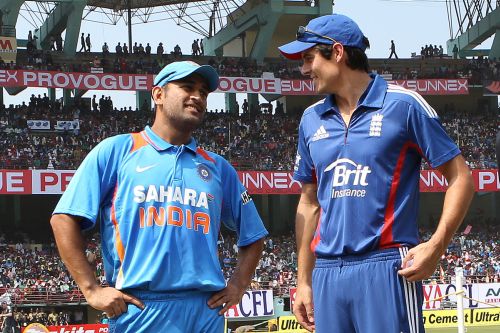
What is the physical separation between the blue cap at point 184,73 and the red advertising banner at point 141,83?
117 ft

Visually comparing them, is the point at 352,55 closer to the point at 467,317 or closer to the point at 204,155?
the point at 204,155

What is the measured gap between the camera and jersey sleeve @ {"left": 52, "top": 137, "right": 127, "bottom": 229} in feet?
16.0

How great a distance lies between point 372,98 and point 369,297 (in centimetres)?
99

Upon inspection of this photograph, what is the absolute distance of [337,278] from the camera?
15.9ft

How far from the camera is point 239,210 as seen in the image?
211 inches

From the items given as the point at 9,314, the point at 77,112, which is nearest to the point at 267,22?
the point at 77,112

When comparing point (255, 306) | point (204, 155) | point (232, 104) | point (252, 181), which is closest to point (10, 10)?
point (232, 104)

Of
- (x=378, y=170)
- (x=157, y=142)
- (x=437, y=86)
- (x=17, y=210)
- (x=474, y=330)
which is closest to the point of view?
(x=378, y=170)

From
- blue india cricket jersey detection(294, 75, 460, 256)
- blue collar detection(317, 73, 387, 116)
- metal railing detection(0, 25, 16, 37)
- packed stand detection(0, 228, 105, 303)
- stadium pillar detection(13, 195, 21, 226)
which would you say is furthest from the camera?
stadium pillar detection(13, 195, 21, 226)

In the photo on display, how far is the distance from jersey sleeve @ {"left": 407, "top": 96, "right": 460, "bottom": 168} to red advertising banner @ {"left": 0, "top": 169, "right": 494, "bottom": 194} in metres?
31.7

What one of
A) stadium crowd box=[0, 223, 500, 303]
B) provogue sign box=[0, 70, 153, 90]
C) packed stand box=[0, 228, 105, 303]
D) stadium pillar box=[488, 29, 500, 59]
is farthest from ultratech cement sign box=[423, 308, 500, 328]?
→ stadium pillar box=[488, 29, 500, 59]

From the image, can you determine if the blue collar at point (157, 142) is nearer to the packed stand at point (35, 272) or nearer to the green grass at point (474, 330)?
the green grass at point (474, 330)

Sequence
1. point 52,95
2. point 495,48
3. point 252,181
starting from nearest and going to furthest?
point 252,181, point 52,95, point 495,48

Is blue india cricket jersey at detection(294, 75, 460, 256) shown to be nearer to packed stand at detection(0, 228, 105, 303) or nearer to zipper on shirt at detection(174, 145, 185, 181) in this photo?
zipper on shirt at detection(174, 145, 185, 181)
